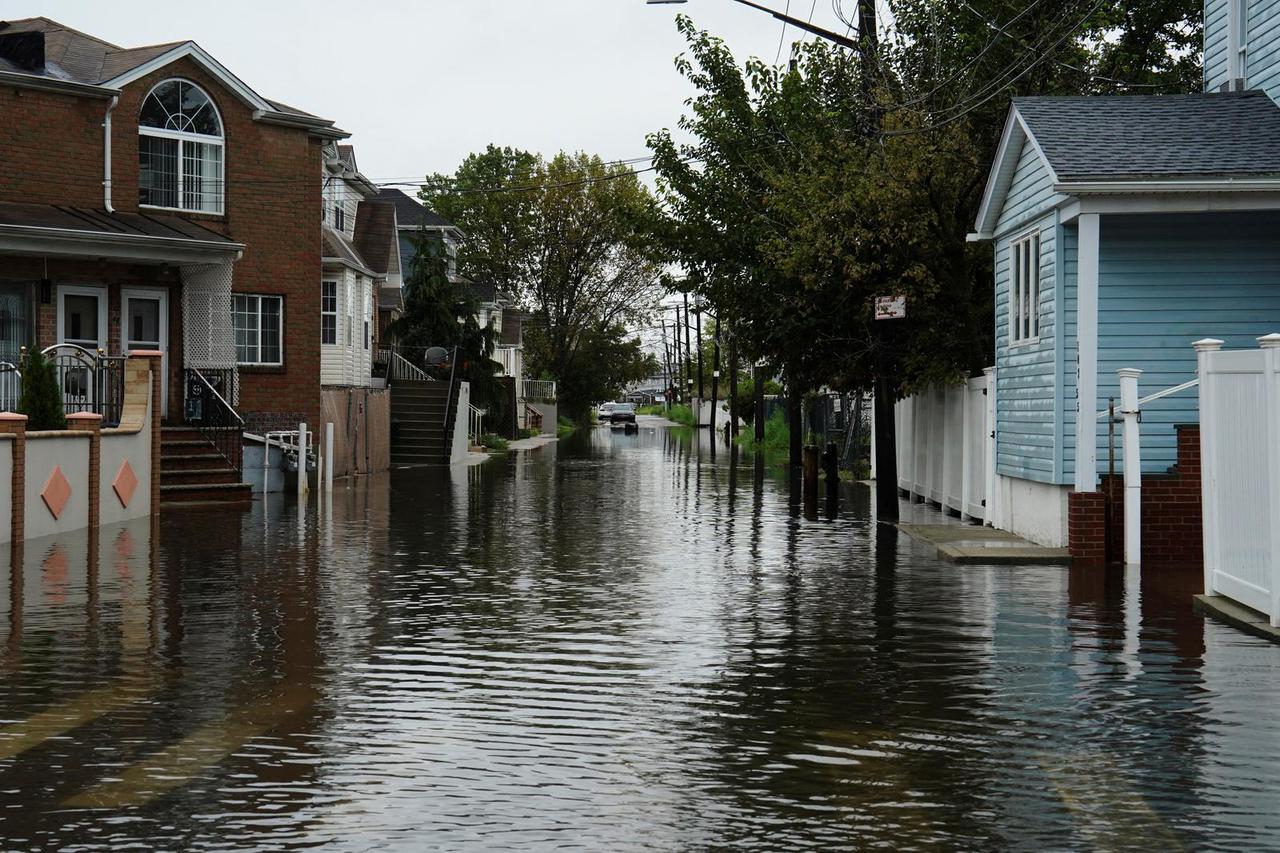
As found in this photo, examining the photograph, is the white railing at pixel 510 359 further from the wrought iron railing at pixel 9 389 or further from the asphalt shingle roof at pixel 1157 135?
the asphalt shingle roof at pixel 1157 135

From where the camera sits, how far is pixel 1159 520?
683 inches

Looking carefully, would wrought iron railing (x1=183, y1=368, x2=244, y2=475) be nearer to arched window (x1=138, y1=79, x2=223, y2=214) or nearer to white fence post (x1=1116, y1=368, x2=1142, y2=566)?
arched window (x1=138, y1=79, x2=223, y2=214)

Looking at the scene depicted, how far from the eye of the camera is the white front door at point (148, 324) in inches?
1178

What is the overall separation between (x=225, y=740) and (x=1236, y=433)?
8.45 m

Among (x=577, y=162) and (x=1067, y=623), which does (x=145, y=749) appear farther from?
(x=577, y=162)

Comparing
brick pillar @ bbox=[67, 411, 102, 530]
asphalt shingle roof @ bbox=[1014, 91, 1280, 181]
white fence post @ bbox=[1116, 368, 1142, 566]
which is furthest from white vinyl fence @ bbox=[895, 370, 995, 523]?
brick pillar @ bbox=[67, 411, 102, 530]

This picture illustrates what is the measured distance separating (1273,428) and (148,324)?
944 inches

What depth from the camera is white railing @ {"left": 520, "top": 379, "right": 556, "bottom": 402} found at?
286 ft

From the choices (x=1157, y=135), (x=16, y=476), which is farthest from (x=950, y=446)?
(x=16, y=476)

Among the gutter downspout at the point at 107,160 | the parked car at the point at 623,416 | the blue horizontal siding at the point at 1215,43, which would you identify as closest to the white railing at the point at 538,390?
the parked car at the point at 623,416

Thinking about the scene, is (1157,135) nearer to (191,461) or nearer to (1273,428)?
(1273,428)

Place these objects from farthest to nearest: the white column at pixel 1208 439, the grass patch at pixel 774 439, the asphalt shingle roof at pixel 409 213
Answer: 1. the asphalt shingle roof at pixel 409 213
2. the grass patch at pixel 774 439
3. the white column at pixel 1208 439

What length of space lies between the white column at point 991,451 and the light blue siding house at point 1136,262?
1941 mm

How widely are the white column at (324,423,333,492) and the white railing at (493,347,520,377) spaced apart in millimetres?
54516
